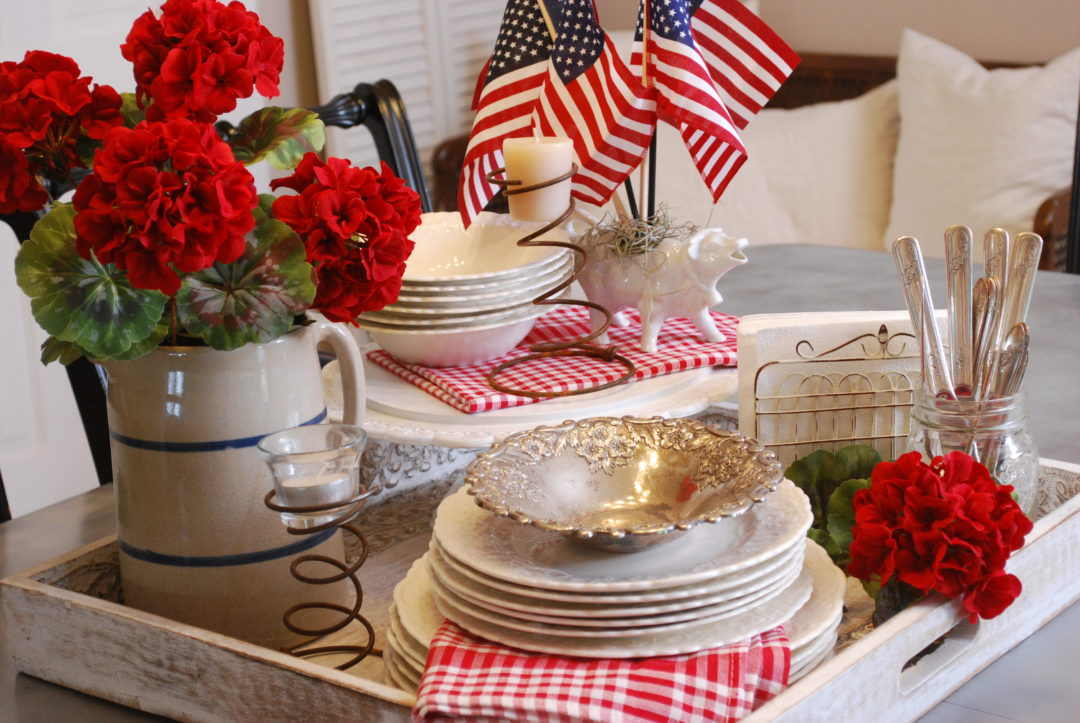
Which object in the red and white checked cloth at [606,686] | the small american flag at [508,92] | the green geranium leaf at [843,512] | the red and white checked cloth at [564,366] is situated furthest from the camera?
the small american flag at [508,92]

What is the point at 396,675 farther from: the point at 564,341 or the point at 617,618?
the point at 564,341

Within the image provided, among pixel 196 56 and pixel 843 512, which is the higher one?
pixel 196 56

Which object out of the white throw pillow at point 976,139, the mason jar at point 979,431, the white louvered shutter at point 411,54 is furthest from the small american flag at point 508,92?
the white louvered shutter at point 411,54

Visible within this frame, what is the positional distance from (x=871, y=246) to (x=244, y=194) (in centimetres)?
275

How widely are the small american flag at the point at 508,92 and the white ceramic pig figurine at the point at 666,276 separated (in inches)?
5.2

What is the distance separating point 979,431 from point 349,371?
42cm

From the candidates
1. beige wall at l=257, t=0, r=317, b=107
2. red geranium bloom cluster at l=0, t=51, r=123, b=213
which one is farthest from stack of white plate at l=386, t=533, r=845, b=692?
beige wall at l=257, t=0, r=317, b=107

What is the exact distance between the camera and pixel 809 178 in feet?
10.5

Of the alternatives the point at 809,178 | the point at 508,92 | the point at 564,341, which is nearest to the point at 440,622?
the point at 564,341

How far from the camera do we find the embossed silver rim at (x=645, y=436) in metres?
0.65

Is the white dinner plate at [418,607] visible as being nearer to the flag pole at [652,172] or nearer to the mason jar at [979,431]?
the mason jar at [979,431]

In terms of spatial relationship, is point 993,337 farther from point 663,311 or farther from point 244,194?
point 244,194

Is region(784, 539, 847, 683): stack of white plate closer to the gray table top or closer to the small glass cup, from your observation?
the gray table top

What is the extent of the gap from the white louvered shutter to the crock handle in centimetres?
235
